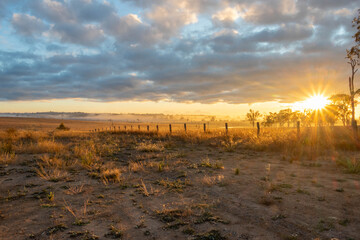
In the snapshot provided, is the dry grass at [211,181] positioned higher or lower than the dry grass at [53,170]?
lower

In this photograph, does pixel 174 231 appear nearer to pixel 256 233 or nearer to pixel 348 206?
pixel 256 233

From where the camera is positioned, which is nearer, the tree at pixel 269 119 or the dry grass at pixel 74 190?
the dry grass at pixel 74 190

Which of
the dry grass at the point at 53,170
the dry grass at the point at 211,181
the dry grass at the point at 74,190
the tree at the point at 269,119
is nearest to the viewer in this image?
the dry grass at the point at 74,190

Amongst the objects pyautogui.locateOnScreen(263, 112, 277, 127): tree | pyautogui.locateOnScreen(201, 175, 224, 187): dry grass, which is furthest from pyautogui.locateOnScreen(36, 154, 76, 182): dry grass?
pyautogui.locateOnScreen(263, 112, 277, 127): tree

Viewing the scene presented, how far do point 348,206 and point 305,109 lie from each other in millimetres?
79906

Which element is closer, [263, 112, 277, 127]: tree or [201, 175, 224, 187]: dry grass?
[201, 175, 224, 187]: dry grass

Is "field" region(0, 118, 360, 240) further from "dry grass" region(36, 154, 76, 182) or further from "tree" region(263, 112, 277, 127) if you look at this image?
"tree" region(263, 112, 277, 127)

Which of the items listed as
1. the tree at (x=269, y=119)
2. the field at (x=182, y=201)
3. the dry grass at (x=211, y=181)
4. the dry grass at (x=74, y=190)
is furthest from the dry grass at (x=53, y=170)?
the tree at (x=269, y=119)

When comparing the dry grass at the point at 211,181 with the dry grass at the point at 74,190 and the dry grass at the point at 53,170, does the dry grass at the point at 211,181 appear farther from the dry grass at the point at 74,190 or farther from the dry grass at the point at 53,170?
the dry grass at the point at 53,170

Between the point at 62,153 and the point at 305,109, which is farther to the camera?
the point at 305,109

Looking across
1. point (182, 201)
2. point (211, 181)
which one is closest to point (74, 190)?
point (182, 201)

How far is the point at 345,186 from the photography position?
659 cm

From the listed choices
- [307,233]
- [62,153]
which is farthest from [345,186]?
[62,153]

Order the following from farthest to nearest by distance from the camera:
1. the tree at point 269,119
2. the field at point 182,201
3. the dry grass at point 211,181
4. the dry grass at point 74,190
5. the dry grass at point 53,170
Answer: the tree at point 269,119 → the dry grass at point 53,170 → the dry grass at point 211,181 → the dry grass at point 74,190 → the field at point 182,201
